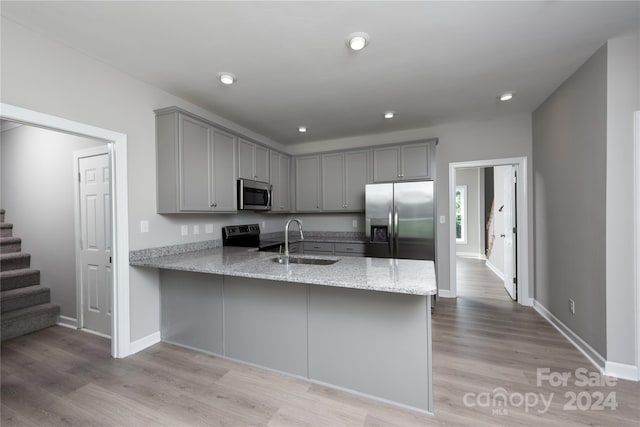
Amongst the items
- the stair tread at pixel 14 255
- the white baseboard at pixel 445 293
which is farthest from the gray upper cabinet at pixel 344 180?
the stair tread at pixel 14 255

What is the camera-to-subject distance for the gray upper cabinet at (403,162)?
12.6ft

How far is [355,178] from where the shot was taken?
4297 millimetres

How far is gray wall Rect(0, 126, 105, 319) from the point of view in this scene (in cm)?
328

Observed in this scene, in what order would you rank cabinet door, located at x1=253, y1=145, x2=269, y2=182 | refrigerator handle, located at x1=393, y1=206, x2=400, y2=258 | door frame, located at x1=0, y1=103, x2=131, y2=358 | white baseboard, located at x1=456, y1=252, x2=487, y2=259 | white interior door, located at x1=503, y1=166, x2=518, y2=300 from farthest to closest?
white baseboard, located at x1=456, y1=252, x2=487, y2=259 < white interior door, located at x1=503, y1=166, x2=518, y2=300 < cabinet door, located at x1=253, y1=145, x2=269, y2=182 < refrigerator handle, located at x1=393, y1=206, x2=400, y2=258 < door frame, located at x1=0, y1=103, x2=131, y2=358

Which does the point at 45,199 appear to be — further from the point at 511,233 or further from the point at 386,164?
the point at 511,233

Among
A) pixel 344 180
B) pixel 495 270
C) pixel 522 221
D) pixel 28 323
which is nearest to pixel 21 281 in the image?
pixel 28 323

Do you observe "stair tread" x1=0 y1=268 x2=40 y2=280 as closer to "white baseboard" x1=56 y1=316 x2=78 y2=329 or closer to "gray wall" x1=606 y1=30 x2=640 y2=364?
"white baseboard" x1=56 y1=316 x2=78 y2=329

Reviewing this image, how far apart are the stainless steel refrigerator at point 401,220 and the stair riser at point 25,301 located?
13.8ft

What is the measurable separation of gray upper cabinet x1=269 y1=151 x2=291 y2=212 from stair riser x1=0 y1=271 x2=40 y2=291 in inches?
125

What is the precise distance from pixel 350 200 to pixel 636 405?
336 cm

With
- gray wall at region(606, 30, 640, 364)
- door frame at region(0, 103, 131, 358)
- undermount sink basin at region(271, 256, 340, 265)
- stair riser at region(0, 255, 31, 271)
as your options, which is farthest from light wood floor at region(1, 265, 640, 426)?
stair riser at region(0, 255, 31, 271)

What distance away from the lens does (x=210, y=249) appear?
3.37 meters

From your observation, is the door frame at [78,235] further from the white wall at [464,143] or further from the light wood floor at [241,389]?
the white wall at [464,143]

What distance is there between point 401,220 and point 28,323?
460cm
